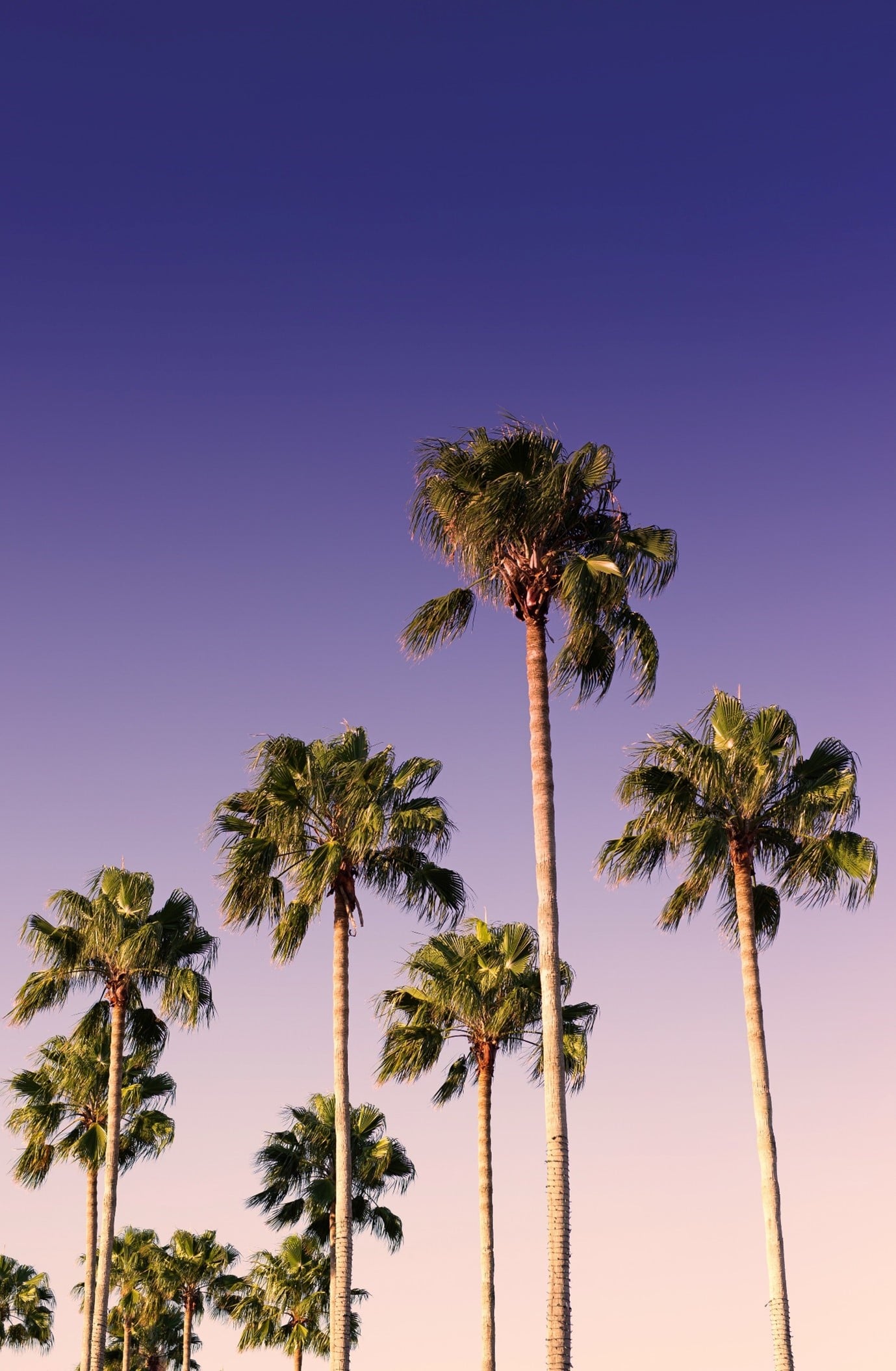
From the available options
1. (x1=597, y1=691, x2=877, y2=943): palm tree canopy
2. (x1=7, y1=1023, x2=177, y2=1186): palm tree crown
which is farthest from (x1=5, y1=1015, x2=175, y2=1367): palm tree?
(x1=597, y1=691, x2=877, y2=943): palm tree canopy

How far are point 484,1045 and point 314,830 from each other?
26.9 ft

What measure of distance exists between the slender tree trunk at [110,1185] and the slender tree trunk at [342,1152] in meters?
6.75

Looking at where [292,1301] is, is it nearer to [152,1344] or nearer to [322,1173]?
[322,1173]

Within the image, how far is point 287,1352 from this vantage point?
49.2 meters

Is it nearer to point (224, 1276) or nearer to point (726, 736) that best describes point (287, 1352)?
point (224, 1276)

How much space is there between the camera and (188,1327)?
62.7 m

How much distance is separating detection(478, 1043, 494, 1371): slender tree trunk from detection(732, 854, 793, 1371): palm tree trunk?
30.8ft

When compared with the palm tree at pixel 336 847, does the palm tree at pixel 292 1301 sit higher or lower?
lower

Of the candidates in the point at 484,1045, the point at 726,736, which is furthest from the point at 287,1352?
the point at 726,736

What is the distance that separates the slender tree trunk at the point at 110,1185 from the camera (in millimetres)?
33344

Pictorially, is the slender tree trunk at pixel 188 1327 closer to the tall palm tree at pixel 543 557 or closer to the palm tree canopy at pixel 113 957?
the palm tree canopy at pixel 113 957

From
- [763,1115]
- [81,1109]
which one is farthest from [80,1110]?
[763,1115]

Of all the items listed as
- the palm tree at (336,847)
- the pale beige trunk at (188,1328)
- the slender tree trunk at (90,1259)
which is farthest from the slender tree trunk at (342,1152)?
the pale beige trunk at (188,1328)

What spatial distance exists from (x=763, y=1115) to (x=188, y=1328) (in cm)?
4385
